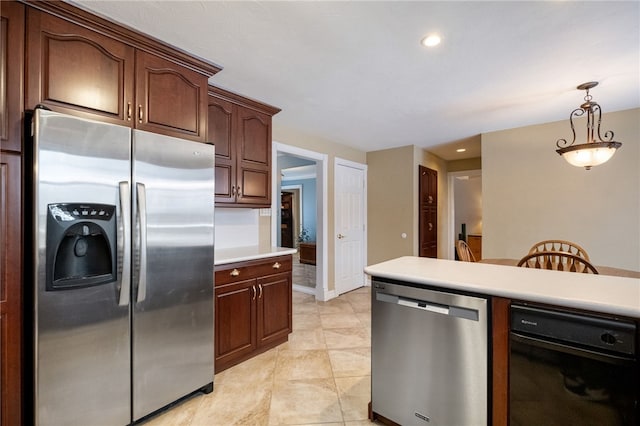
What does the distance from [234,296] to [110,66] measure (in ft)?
5.75

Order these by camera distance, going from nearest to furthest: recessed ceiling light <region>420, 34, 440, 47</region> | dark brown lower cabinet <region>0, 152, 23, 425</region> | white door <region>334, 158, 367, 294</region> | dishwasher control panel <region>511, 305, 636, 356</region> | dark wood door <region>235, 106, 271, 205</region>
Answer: dishwasher control panel <region>511, 305, 636, 356</region> < dark brown lower cabinet <region>0, 152, 23, 425</region> < recessed ceiling light <region>420, 34, 440, 47</region> < dark wood door <region>235, 106, 271, 205</region> < white door <region>334, 158, 367, 294</region>

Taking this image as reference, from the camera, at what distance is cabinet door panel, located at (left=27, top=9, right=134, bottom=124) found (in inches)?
56.2

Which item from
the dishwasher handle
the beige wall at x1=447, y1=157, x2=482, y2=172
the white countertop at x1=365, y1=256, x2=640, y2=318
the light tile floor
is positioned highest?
the beige wall at x1=447, y1=157, x2=482, y2=172

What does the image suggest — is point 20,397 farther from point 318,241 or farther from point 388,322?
point 318,241

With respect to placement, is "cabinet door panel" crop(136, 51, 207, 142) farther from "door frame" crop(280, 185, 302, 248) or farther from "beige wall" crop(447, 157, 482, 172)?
"door frame" crop(280, 185, 302, 248)

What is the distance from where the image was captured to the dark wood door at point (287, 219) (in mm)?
8922

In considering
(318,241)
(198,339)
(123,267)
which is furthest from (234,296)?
(318,241)

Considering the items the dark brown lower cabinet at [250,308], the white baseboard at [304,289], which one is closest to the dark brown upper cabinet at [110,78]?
the dark brown lower cabinet at [250,308]

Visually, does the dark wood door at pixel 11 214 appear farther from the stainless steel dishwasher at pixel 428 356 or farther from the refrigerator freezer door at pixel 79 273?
the stainless steel dishwasher at pixel 428 356

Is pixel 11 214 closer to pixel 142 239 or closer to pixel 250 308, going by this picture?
pixel 142 239

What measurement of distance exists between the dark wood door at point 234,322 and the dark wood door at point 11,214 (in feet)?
3.50

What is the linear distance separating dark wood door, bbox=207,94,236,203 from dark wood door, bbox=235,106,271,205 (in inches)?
2.6

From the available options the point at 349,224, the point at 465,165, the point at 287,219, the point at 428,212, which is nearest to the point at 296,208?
the point at 287,219

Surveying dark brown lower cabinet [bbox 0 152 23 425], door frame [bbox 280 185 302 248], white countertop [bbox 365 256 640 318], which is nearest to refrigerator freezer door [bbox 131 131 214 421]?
dark brown lower cabinet [bbox 0 152 23 425]
